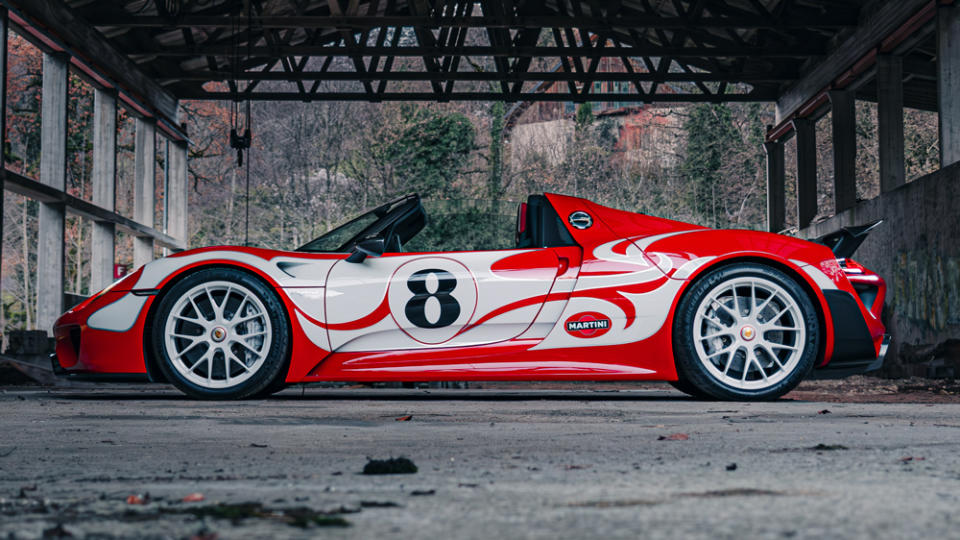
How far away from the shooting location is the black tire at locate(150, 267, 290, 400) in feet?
17.2

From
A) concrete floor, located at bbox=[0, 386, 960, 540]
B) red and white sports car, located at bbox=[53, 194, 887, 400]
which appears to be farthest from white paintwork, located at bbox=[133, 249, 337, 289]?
concrete floor, located at bbox=[0, 386, 960, 540]

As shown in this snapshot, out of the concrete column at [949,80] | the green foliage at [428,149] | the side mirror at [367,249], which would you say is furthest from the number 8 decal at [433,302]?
the green foliage at [428,149]

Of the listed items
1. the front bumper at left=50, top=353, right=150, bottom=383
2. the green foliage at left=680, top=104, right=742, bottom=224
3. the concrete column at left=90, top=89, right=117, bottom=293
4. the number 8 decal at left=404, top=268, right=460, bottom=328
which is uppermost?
the green foliage at left=680, top=104, right=742, bottom=224

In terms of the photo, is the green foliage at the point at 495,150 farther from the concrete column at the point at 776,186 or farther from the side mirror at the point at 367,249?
the side mirror at the point at 367,249

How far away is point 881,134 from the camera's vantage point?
14.6 metres

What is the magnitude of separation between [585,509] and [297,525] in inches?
20.2

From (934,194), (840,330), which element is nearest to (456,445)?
(840,330)

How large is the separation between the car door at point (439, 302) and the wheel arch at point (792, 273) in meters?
0.71

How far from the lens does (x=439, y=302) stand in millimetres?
5242

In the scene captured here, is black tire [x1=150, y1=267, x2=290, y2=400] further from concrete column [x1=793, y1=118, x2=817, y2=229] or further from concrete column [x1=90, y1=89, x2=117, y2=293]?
concrete column [x1=793, y1=118, x2=817, y2=229]

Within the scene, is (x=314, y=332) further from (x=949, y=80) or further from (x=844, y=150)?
(x=844, y=150)

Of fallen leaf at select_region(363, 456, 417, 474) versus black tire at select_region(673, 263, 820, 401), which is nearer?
fallen leaf at select_region(363, 456, 417, 474)

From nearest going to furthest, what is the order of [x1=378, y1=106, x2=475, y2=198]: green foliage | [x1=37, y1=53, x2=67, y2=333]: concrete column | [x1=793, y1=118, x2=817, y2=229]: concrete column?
[x1=37, y1=53, x2=67, y2=333]: concrete column → [x1=793, y1=118, x2=817, y2=229]: concrete column → [x1=378, y1=106, x2=475, y2=198]: green foliage

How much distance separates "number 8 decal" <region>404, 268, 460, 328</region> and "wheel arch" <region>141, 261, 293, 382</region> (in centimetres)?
71
